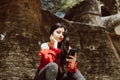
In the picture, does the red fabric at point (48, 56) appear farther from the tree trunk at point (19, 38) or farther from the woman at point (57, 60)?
the tree trunk at point (19, 38)

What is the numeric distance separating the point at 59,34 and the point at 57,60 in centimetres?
34

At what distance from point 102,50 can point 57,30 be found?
3146 millimetres

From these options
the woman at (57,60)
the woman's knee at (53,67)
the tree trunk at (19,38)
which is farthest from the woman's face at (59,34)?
the tree trunk at (19,38)

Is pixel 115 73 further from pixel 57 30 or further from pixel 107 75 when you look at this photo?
pixel 57 30

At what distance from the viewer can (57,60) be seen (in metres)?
3.39

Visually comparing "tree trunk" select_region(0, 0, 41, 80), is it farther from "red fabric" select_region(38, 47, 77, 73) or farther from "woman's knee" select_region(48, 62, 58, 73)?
"woman's knee" select_region(48, 62, 58, 73)

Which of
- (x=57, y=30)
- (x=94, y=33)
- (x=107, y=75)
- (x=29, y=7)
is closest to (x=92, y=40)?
(x=94, y=33)

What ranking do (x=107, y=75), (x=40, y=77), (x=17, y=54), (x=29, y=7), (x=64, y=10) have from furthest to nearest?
(x=64, y=10) < (x=107, y=75) < (x=29, y=7) < (x=17, y=54) < (x=40, y=77)

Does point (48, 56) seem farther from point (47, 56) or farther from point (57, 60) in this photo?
point (57, 60)

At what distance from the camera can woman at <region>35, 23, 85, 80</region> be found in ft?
10.4

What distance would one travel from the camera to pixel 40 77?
323 cm

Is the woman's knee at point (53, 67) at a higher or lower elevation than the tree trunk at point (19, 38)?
higher

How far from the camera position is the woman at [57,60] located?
3.18 m

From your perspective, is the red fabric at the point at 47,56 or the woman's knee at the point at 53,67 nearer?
the woman's knee at the point at 53,67
